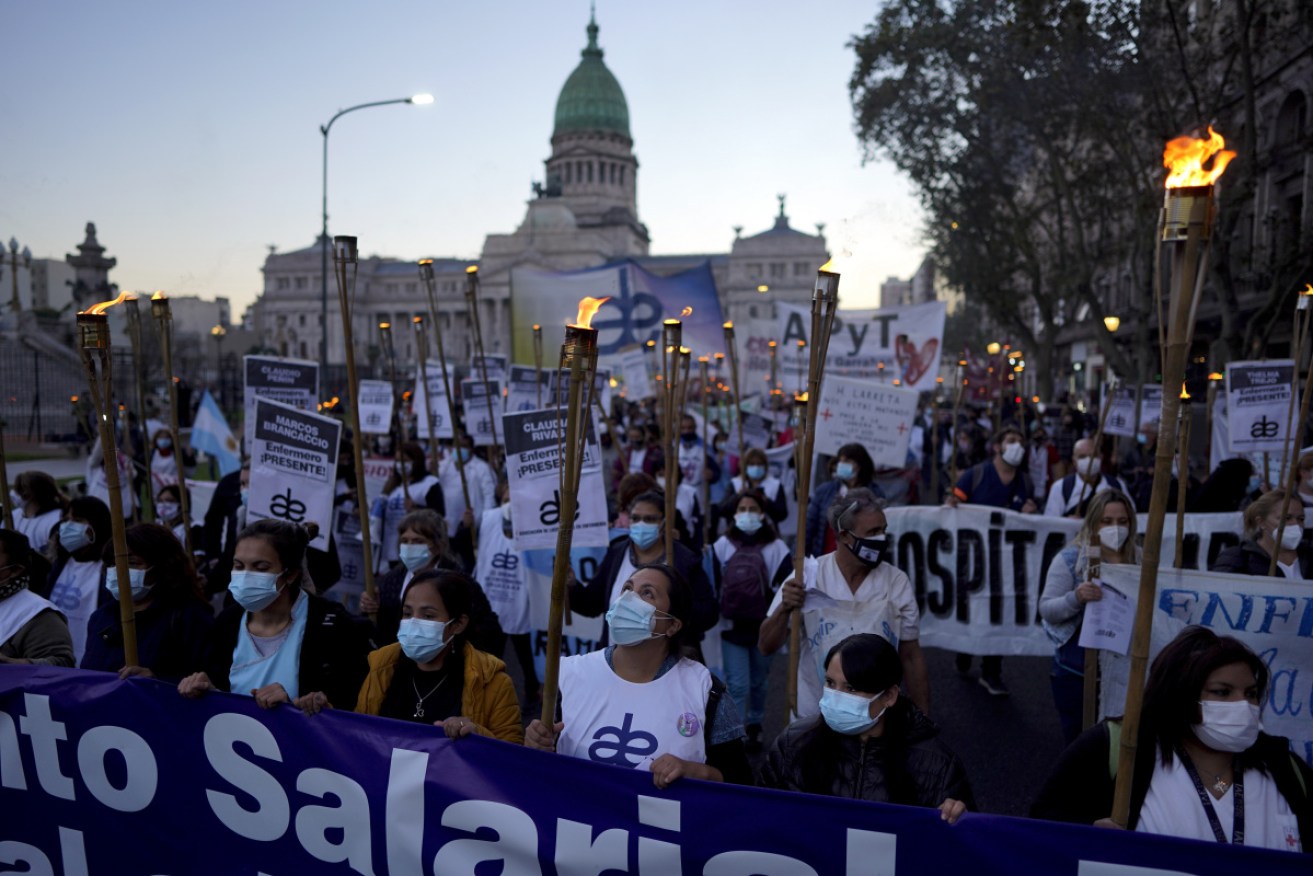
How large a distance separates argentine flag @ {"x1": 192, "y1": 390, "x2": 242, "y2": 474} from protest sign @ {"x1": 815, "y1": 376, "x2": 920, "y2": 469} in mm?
6724

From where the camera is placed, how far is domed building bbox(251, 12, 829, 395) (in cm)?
9244

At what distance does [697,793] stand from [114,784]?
190cm

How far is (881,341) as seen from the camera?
522 inches

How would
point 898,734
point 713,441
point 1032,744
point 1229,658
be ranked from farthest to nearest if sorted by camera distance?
point 713,441, point 1032,744, point 898,734, point 1229,658

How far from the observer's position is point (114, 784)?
10.3ft

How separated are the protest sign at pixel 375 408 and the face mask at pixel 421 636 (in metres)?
8.93

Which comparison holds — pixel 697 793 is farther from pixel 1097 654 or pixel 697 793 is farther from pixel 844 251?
pixel 844 251

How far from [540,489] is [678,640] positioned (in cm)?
239

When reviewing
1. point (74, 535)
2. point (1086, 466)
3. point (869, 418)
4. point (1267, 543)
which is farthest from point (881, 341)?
point (74, 535)

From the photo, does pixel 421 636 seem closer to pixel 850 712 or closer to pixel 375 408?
pixel 850 712

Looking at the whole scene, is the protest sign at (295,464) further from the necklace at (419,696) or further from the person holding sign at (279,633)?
the necklace at (419,696)

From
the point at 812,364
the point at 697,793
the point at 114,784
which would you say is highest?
the point at 812,364

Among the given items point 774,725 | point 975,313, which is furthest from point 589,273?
point 975,313

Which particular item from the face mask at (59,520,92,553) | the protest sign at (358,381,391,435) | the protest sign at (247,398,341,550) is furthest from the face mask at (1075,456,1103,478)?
the protest sign at (358,381,391,435)
